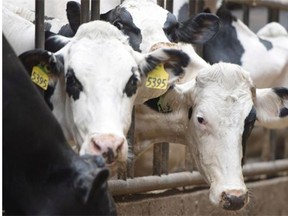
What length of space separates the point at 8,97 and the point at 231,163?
154 cm

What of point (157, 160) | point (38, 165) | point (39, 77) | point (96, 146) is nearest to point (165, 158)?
point (157, 160)

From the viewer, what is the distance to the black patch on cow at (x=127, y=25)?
15.7 ft

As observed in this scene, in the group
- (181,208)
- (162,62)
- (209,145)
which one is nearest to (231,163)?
(209,145)

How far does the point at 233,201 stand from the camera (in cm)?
427

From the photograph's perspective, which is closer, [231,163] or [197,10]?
[231,163]

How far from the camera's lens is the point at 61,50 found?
4.08 meters

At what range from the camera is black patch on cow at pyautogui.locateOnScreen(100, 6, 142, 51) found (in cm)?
478

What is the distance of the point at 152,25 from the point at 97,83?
3.56 ft

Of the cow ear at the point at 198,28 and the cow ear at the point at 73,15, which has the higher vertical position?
the cow ear at the point at 73,15

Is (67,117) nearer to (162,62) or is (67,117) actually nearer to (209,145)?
(162,62)

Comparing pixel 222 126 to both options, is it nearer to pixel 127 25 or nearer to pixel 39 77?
pixel 127 25

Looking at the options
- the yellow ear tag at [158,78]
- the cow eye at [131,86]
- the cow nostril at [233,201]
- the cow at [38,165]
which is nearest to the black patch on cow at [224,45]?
the yellow ear tag at [158,78]

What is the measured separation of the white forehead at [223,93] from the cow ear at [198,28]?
512 mm

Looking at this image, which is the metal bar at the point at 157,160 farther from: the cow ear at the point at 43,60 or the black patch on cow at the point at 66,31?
the cow ear at the point at 43,60
